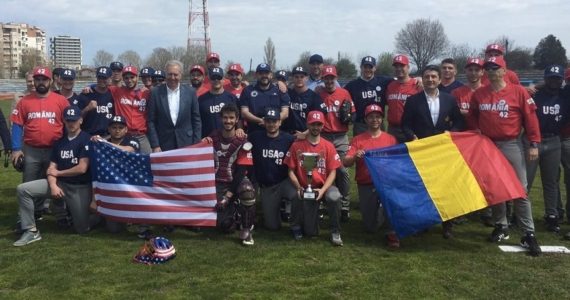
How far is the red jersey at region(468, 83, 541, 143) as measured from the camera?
642 centimetres

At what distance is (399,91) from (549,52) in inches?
2382

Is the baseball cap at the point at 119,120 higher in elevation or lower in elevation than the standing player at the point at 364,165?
higher

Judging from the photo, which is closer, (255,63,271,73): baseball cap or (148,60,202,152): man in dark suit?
(148,60,202,152): man in dark suit

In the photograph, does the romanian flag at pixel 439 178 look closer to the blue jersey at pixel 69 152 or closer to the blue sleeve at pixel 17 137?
the blue jersey at pixel 69 152

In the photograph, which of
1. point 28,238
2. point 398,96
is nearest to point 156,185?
point 28,238

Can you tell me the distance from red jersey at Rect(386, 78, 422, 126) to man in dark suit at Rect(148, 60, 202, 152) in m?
2.98

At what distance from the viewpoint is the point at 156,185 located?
6.83 meters

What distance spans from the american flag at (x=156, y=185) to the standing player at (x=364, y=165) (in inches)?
77.4

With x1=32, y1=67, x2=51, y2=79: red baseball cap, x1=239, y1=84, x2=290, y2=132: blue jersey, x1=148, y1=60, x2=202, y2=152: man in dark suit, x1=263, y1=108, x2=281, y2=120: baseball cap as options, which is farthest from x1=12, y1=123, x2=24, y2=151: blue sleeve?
x1=263, y1=108, x2=281, y2=120: baseball cap

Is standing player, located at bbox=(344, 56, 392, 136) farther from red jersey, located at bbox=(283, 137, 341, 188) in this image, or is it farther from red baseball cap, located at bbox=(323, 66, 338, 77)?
red jersey, located at bbox=(283, 137, 341, 188)

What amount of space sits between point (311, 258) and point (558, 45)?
2555 inches

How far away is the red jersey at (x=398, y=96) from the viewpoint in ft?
25.4

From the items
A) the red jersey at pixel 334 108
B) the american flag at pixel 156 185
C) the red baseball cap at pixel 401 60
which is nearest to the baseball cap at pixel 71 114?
the american flag at pixel 156 185

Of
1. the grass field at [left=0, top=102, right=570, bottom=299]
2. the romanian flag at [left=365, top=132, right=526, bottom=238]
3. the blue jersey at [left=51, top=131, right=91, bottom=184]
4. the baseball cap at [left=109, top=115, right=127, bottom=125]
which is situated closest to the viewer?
the grass field at [left=0, top=102, right=570, bottom=299]
